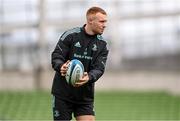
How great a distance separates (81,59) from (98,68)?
19cm

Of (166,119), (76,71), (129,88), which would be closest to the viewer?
(76,71)

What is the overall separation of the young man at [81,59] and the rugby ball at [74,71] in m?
0.14

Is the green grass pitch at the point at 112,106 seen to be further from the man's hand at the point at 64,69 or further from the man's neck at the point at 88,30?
the man's hand at the point at 64,69

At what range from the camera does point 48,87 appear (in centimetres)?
1598

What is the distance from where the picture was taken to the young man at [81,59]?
24.5 ft

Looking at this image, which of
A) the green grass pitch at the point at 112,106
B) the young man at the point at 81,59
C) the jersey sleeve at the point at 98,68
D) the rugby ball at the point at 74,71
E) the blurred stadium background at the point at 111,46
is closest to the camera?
the rugby ball at the point at 74,71

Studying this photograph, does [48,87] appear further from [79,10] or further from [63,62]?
[63,62]

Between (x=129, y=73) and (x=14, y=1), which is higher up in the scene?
(x=14, y=1)

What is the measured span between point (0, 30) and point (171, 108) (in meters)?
4.35

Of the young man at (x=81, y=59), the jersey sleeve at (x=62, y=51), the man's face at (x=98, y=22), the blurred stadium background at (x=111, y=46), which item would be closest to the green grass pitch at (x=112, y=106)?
the blurred stadium background at (x=111, y=46)

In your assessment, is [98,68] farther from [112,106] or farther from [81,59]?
[112,106]

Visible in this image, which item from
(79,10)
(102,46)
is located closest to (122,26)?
(79,10)

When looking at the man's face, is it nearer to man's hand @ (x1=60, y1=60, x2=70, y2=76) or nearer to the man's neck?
the man's neck

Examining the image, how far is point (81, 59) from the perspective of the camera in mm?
7496
